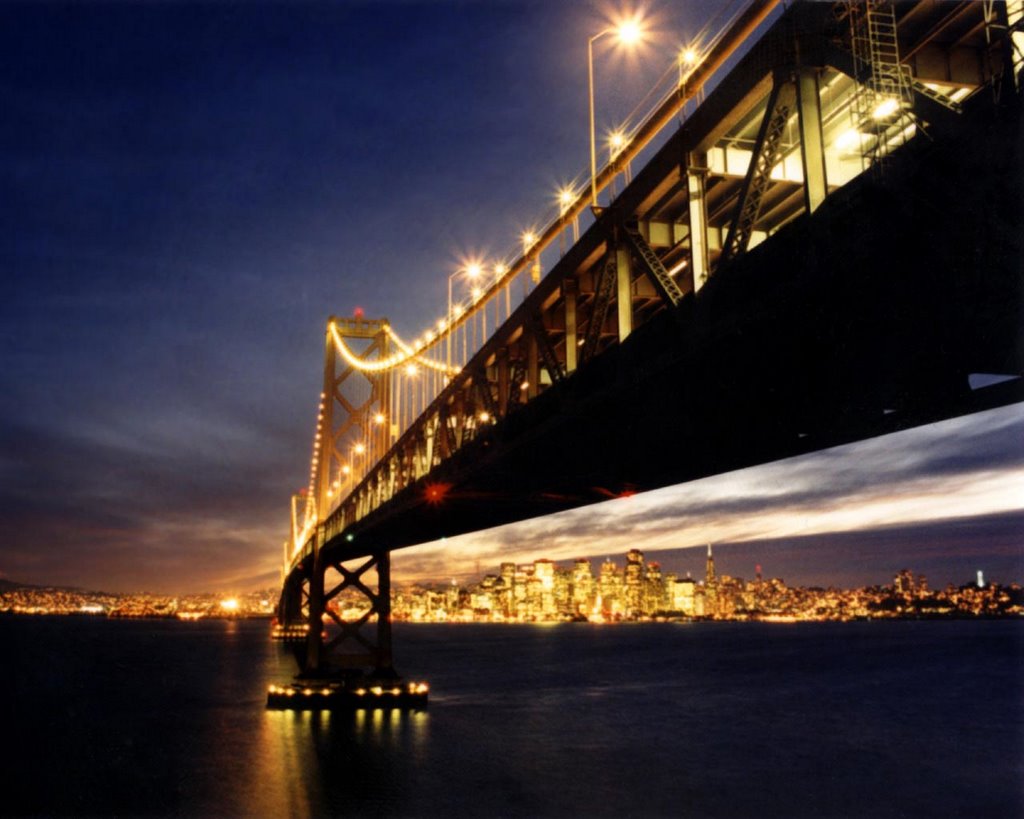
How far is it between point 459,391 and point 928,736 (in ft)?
157

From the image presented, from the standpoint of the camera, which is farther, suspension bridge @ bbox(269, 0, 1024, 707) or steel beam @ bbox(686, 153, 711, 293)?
steel beam @ bbox(686, 153, 711, 293)

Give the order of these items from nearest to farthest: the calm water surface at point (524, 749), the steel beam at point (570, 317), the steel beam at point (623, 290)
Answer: the steel beam at point (623, 290) → the steel beam at point (570, 317) → the calm water surface at point (524, 749)

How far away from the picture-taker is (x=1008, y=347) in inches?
460

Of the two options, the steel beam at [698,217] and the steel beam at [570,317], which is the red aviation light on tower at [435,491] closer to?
the steel beam at [570,317]

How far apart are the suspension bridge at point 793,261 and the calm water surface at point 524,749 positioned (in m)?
20.1

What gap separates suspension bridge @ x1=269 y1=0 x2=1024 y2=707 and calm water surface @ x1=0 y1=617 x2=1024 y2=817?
20.1m

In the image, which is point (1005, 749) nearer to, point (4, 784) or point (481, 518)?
point (481, 518)

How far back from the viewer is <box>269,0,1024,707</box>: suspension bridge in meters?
8.40

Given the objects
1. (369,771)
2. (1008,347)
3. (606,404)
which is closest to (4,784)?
(369,771)

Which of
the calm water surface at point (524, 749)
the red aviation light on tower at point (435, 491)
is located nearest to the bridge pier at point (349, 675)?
the calm water surface at point (524, 749)

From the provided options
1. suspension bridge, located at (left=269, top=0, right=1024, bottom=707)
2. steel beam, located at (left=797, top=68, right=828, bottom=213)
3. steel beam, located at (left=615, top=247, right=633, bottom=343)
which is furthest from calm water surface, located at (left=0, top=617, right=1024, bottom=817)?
steel beam, located at (left=797, top=68, right=828, bottom=213)

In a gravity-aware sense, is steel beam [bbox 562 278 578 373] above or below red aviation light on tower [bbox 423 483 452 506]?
above

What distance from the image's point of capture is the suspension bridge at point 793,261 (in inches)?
331

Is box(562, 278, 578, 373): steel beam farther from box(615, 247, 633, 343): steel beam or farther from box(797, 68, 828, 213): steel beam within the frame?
box(797, 68, 828, 213): steel beam
